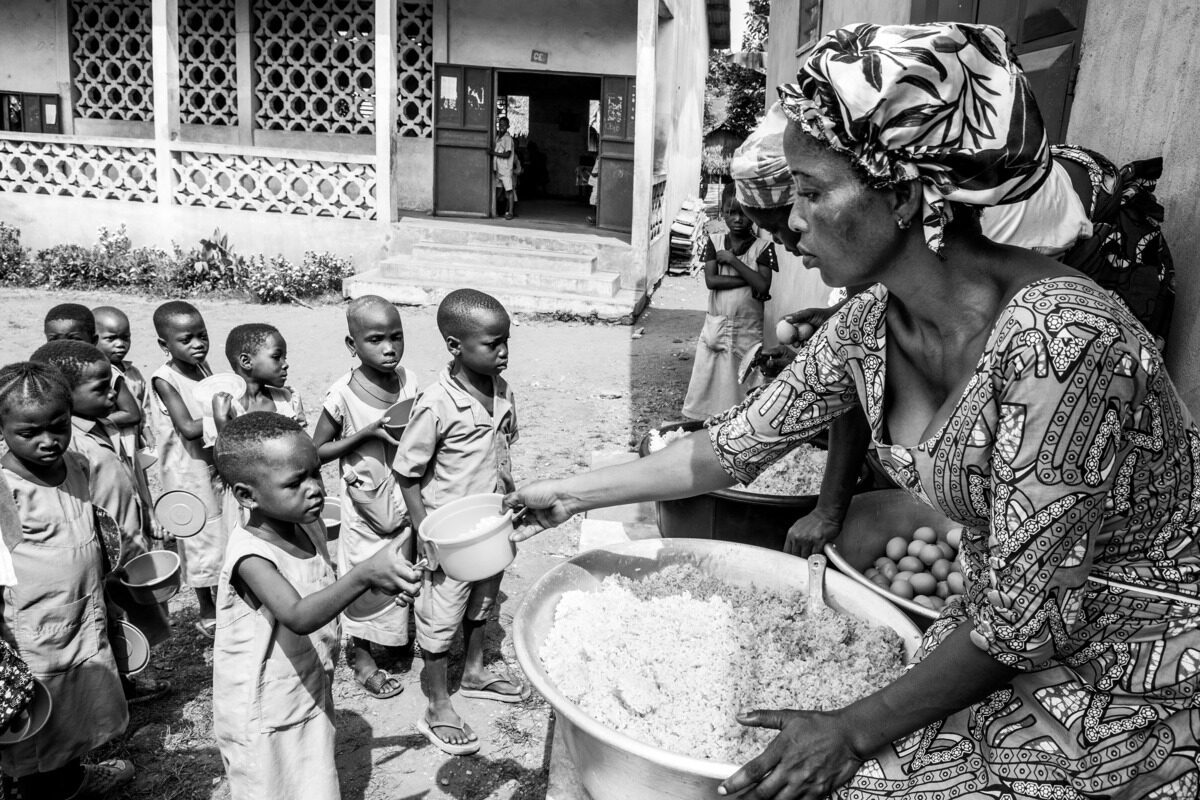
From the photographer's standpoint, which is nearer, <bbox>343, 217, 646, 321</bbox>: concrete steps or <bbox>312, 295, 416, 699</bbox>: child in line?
<bbox>312, 295, 416, 699</bbox>: child in line

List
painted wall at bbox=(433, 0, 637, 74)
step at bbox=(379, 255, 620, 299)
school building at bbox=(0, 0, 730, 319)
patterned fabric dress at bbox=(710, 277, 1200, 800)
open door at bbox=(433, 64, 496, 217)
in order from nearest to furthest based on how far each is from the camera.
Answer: patterned fabric dress at bbox=(710, 277, 1200, 800), step at bbox=(379, 255, 620, 299), school building at bbox=(0, 0, 730, 319), painted wall at bbox=(433, 0, 637, 74), open door at bbox=(433, 64, 496, 217)

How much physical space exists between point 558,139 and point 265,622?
21.2m

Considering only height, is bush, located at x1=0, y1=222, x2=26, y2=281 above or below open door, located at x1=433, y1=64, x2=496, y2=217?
below

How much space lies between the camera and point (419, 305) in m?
11.6

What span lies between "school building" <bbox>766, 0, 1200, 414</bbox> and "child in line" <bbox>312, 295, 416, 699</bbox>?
276 centimetres

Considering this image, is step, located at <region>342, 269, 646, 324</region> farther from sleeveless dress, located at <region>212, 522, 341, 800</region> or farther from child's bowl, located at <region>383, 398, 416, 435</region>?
sleeveless dress, located at <region>212, 522, 341, 800</region>

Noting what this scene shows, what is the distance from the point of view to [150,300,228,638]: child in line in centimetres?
407

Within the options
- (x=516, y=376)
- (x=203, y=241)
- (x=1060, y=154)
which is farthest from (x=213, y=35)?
(x=1060, y=154)

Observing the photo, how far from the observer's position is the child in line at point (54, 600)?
270 centimetres

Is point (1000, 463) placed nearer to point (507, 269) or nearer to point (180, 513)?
point (180, 513)

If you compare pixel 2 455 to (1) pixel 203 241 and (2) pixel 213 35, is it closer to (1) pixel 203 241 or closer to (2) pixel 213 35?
(1) pixel 203 241

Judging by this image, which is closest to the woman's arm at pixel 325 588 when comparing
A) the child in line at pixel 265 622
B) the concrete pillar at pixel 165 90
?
the child in line at pixel 265 622

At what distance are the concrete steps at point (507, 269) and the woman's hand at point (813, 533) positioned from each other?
30.1 feet

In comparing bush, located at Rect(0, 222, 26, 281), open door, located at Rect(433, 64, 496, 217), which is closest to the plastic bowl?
open door, located at Rect(433, 64, 496, 217)
